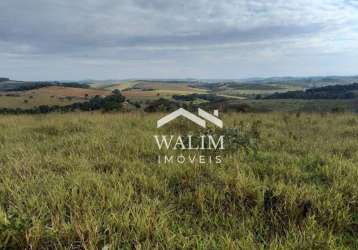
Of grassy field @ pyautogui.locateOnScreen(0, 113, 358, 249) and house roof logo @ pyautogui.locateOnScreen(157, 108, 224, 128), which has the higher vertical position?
house roof logo @ pyautogui.locateOnScreen(157, 108, 224, 128)

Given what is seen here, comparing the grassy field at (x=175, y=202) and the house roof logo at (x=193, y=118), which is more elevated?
the house roof logo at (x=193, y=118)

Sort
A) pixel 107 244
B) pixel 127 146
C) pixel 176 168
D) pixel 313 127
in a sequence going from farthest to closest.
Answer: pixel 313 127 → pixel 127 146 → pixel 176 168 → pixel 107 244

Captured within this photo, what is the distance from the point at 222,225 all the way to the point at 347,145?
474 cm

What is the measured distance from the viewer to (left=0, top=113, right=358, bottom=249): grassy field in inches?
101

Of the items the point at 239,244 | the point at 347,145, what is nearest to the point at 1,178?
the point at 239,244

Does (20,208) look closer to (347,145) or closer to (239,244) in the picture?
(239,244)

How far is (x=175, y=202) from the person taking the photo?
3.47 meters

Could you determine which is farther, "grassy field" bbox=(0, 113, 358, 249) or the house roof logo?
the house roof logo

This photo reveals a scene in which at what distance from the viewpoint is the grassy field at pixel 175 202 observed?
2562 millimetres

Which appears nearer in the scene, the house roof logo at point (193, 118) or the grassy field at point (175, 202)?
the grassy field at point (175, 202)

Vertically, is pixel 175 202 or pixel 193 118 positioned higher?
pixel 193 118

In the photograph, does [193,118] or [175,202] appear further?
[193,118]

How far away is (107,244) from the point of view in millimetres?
2436

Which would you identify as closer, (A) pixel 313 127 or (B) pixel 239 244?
(B) pixel 239 244
